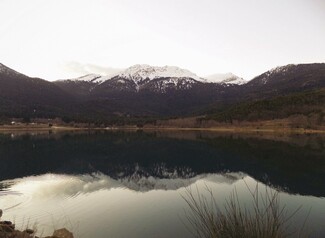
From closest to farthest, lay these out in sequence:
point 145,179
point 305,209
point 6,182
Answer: point 305,209, point 6,182, point 145,179

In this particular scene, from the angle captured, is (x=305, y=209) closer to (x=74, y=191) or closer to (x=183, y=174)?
(x=74, y=191)

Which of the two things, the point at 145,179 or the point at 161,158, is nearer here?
the point at 145,179

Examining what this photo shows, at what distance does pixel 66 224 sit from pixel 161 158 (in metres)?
50.2

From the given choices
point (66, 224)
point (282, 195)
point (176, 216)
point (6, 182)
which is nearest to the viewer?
point (66, 224)

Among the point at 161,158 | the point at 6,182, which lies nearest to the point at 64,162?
the point at 161,158

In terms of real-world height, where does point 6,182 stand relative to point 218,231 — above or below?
below

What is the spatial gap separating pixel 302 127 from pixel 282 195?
5673 inches

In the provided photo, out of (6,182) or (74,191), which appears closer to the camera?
(74,191)

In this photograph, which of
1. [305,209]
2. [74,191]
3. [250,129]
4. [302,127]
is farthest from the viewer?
[250,129]

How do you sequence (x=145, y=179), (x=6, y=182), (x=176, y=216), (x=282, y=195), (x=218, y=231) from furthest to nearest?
(x=145, y=179), (x=6, y=182), (x=282, y=195), (x=176, y=216), (x=218, y=231)

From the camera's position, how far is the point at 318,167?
5256cm

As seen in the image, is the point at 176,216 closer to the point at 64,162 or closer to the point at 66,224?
the point at 66,224

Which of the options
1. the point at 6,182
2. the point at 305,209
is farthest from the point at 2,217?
the point at 305,209

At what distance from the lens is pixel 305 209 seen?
27.8 metres
